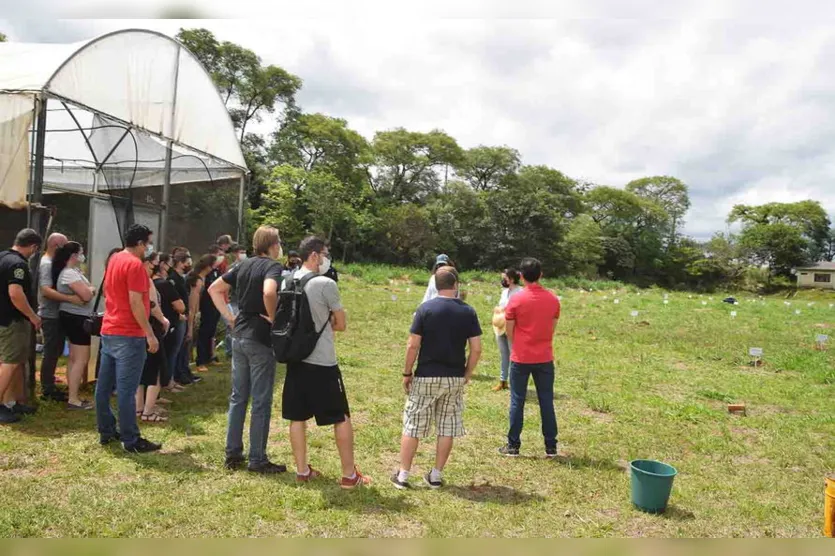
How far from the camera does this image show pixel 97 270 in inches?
318

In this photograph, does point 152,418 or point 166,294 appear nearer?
point 152,418

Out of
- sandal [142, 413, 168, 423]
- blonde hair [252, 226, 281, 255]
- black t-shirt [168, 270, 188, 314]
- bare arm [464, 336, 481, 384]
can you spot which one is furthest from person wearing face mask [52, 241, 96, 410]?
bare arm [464, 336, 481, 384]

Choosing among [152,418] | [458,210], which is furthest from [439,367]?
[458,210]

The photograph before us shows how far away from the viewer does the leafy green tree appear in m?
47.6

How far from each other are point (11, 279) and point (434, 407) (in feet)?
13.0

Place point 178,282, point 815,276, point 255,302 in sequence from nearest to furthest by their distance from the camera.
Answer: point 255,302, point 178,282, point 815,276

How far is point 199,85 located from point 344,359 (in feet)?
17.9

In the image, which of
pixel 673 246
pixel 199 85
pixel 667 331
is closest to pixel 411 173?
pixel 673 246

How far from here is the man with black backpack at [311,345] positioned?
402cm

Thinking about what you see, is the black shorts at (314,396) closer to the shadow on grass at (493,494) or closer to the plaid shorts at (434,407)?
the plaid shorts at (434,407)

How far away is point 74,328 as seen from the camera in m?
5.86

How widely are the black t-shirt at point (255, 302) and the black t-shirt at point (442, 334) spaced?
114 cm

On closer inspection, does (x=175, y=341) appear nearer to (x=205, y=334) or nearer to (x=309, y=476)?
(x=205, y=334)

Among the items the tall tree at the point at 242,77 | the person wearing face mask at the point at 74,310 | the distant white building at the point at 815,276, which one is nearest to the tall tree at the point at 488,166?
the tall tree at the point at 242,77
